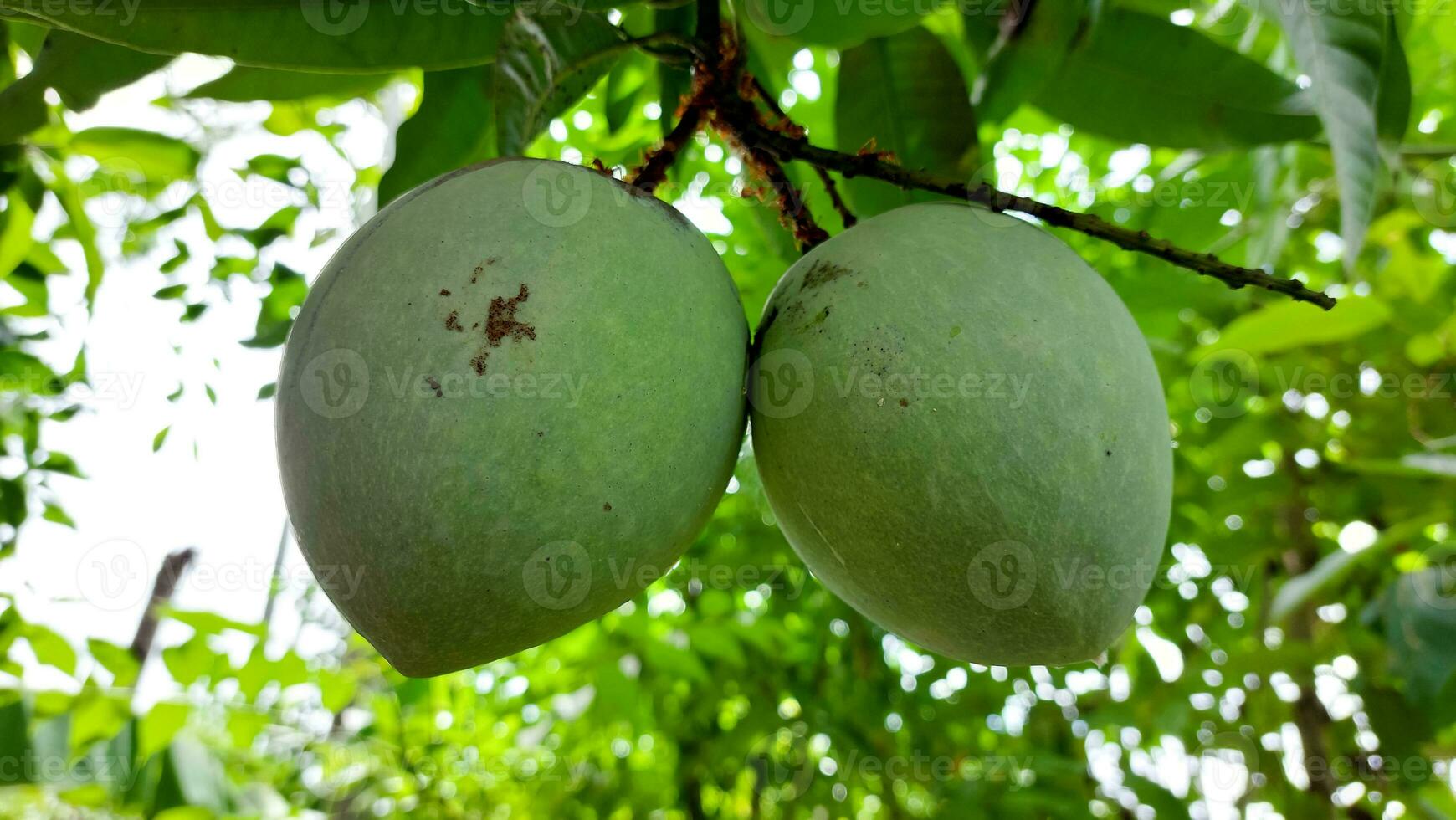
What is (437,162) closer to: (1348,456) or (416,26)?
(416,26)

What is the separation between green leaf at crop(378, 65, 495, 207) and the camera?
1.41 metres

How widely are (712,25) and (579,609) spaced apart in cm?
75

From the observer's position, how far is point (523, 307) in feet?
2.80

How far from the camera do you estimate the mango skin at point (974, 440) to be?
91cm

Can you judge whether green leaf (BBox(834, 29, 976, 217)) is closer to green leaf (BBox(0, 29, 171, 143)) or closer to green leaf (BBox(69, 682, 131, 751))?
green leaf (BBox(0, 29, 171, 143))

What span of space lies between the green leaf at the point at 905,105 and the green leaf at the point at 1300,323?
86cm

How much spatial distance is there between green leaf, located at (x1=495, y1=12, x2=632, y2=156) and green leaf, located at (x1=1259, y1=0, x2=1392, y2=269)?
864mm

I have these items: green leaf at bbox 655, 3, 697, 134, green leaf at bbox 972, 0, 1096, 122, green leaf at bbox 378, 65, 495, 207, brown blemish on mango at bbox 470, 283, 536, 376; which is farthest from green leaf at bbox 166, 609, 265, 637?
green leaf at bbox 972, 0, 1096, 122

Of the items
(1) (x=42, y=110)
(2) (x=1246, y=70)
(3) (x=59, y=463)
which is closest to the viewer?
(1) (x=42, y=110)

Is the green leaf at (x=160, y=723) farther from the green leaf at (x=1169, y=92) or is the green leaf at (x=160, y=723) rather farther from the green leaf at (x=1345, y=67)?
the green leaf at (x=1345, y=67)

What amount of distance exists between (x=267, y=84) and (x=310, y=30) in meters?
0.40

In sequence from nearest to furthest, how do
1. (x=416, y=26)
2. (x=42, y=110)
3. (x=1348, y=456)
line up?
(x=416, y=26)
(x=42, y=110)
(x=1348, y=456)

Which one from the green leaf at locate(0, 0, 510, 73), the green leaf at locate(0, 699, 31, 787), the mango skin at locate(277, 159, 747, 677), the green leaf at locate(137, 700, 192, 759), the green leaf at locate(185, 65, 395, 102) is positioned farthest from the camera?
the green leaf at locate(137, 700, 192, 759)

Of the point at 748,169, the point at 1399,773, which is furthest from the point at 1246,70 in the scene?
the point at 1399,773
